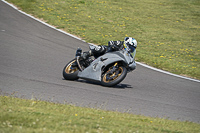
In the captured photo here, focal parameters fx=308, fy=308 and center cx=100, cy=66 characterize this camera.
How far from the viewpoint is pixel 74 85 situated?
28.4 ft

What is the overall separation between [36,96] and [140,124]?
2.68 metres

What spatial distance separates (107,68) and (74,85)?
3.72 ft

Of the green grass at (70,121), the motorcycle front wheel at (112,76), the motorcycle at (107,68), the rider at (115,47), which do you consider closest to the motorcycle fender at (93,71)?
the motorcycle at (107,68)

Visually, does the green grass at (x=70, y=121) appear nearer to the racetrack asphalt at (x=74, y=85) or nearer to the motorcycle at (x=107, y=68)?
the racetrack asphalt at (x=74, y=85)

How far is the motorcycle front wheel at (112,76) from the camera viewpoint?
28.1 ft

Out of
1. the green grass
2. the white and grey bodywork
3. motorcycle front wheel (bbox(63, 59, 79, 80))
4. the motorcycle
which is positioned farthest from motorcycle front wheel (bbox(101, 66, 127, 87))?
the green grass

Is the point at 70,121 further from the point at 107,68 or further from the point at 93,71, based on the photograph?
the point at 107,68

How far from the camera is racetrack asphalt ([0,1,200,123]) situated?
285 inches

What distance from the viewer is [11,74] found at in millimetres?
8984

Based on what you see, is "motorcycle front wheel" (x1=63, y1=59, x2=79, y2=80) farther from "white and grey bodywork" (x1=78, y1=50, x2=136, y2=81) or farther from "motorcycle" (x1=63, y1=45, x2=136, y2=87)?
"white and grey bodywork" (x1=78, y1=50, x2=136, y2=81)

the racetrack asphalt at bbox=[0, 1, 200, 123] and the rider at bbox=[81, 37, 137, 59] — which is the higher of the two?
the rider at bbox=[81, 37, 137, 59]

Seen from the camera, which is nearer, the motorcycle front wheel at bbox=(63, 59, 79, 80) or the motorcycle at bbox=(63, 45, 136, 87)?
the motorcycle at bbox=(63, 45, 136, 87)

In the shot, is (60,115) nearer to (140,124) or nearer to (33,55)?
(140,124)

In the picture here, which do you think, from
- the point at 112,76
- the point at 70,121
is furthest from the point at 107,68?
the point at 70,121
